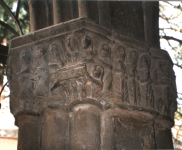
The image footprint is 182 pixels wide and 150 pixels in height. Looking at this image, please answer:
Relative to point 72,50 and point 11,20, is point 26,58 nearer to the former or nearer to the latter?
point 72,50

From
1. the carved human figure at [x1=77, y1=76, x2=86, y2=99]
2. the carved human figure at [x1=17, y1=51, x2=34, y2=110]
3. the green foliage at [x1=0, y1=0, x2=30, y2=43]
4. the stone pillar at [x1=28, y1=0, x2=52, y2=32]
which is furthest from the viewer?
the green foliage at [x1=0, y1=0, x2=30, y2=43]

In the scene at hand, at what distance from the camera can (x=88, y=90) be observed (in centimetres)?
195

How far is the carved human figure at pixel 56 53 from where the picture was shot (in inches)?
80.9

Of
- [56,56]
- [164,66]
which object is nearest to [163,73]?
[164,66]

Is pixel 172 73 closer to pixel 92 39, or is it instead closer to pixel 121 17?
pixel 121 17

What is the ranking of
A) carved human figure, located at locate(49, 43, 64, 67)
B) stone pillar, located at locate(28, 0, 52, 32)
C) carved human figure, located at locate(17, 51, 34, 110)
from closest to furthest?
1. carved human figure, located at locate(49, 43, 64, 67)
2. carved human figure, located at locate(17, 51, 34, 110)
3. stone pillar, located at locate(28, 0, 52, 32)

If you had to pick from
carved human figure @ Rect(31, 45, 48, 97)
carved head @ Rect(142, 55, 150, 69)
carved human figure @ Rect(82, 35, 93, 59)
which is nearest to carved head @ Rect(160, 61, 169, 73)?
carved head @ Rect(142, 55, 150, 69)

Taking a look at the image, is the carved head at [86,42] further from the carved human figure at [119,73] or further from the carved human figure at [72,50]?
the carved human figure at [119,73]

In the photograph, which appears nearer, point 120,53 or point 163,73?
point 120,53

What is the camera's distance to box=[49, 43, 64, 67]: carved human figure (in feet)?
6.74

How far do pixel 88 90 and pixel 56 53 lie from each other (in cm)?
36

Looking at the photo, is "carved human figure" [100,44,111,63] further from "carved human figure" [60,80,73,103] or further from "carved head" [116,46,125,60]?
"carved human figure" [60,80,73,103]

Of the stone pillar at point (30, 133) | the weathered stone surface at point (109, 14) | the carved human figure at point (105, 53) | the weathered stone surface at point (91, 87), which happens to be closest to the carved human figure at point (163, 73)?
the weathered stone surface at point (91, 87)

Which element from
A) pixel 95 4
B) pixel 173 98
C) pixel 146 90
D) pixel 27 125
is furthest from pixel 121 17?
pixel 27 125
